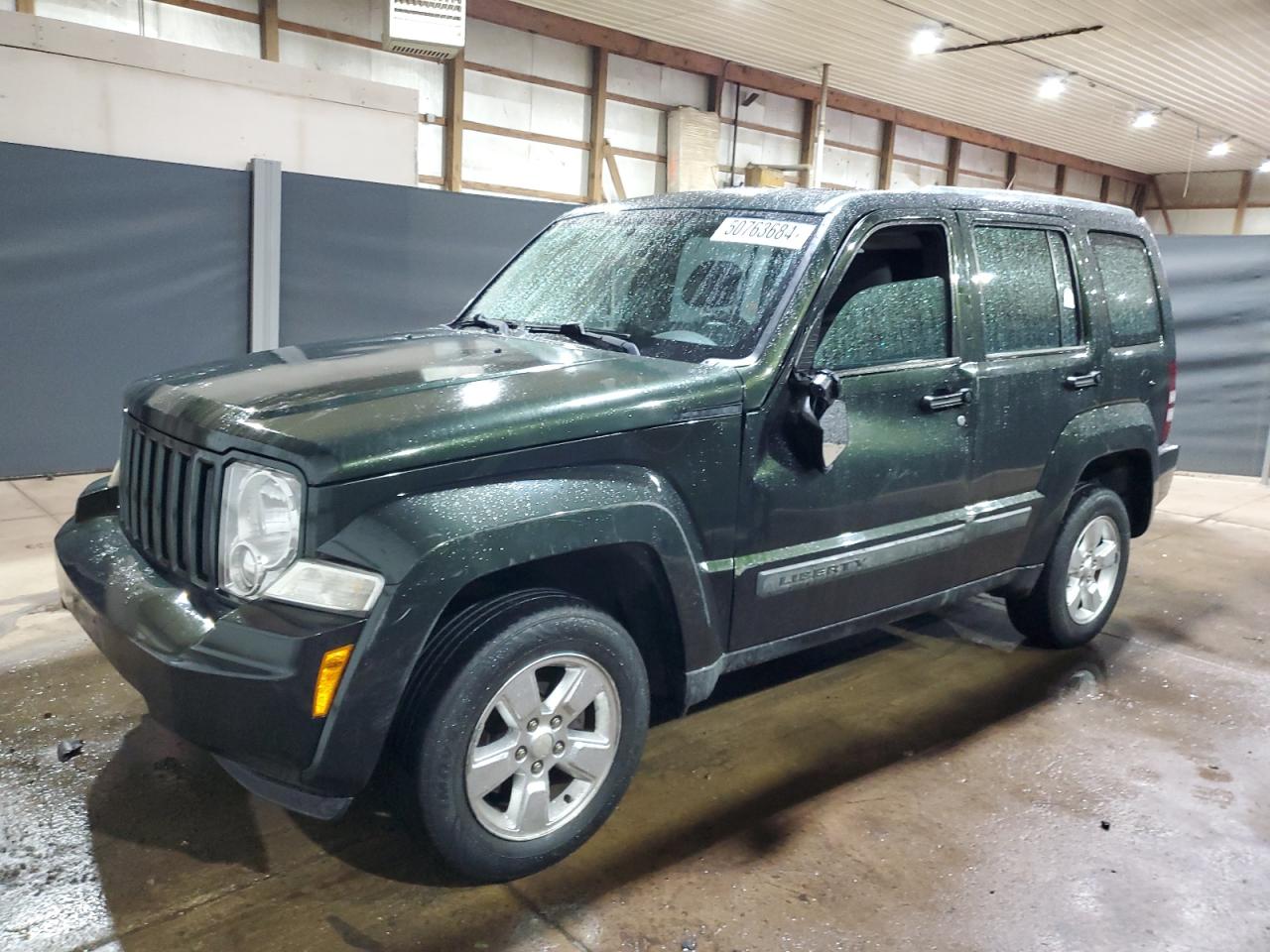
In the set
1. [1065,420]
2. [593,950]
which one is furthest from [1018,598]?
[593,950]

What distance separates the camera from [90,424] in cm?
699

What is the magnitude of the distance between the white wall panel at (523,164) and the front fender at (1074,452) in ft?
32.9

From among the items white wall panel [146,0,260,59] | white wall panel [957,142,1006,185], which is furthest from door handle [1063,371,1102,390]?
white wall panel [957,142,1006,185]

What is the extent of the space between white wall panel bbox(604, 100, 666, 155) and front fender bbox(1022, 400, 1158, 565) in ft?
35.7

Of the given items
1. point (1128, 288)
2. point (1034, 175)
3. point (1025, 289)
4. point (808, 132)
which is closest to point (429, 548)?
point (1025, 289)

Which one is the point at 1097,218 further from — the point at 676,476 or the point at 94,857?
the point at 94,857

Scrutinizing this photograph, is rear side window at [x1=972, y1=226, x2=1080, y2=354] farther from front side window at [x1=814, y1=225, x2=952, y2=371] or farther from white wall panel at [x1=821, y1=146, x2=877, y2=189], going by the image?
white wall panel at [x1=821, y1=146, x2=877, y2=189]

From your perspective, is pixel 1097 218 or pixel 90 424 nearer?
pixel 1097 218

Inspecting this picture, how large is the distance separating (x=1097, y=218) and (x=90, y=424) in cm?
636

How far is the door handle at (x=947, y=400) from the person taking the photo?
3338 mm

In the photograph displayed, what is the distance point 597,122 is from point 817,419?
1162 cm

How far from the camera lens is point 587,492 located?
2492 millimetres

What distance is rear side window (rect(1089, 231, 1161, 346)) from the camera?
420 cm

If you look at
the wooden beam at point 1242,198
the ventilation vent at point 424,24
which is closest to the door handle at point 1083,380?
the ventilation vent at point 424,24
